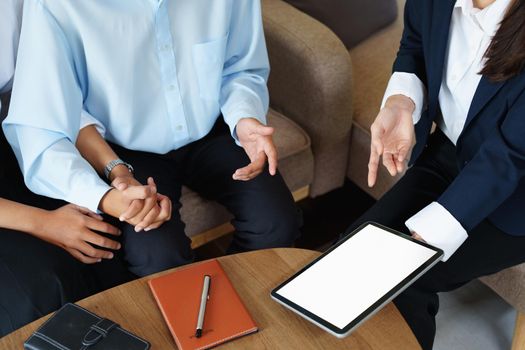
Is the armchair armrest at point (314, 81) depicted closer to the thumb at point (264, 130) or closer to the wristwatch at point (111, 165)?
the thumb at point (264, 130)

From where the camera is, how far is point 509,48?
3.27 feet

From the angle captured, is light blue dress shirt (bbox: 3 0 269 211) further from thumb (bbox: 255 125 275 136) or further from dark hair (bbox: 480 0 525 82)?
dark hair (bbox: 480 0 525 82)

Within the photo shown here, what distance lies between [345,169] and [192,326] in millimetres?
926

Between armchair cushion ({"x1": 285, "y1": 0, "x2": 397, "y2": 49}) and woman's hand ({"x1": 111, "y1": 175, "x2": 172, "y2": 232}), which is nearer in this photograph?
woman's hand ({"x1": 111, "y1": 175, "x2": 172, "y2": 232})

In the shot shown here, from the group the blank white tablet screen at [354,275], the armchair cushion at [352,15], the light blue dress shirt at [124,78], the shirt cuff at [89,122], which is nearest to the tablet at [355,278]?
the blank white tablet screen at [354,275]

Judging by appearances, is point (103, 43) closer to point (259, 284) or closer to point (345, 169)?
point (259, 284)

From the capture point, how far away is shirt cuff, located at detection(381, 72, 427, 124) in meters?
1.19

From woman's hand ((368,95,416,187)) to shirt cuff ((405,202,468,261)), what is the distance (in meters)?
0.10

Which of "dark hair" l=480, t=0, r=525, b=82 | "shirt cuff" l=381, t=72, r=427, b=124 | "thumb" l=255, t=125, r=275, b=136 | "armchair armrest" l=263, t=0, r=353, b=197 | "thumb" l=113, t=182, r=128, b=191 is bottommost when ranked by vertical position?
"armchair armrest" l=263, t=0, r=353, b=197

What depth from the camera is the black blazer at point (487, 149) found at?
102cm

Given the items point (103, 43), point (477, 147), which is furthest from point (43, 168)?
point (477, 147)

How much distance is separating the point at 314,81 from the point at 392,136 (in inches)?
15.2

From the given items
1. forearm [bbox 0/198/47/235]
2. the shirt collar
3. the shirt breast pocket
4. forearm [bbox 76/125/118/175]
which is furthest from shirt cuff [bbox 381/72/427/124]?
forearm [bbox 0/198/47/235]

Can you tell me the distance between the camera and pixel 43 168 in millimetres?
1073
